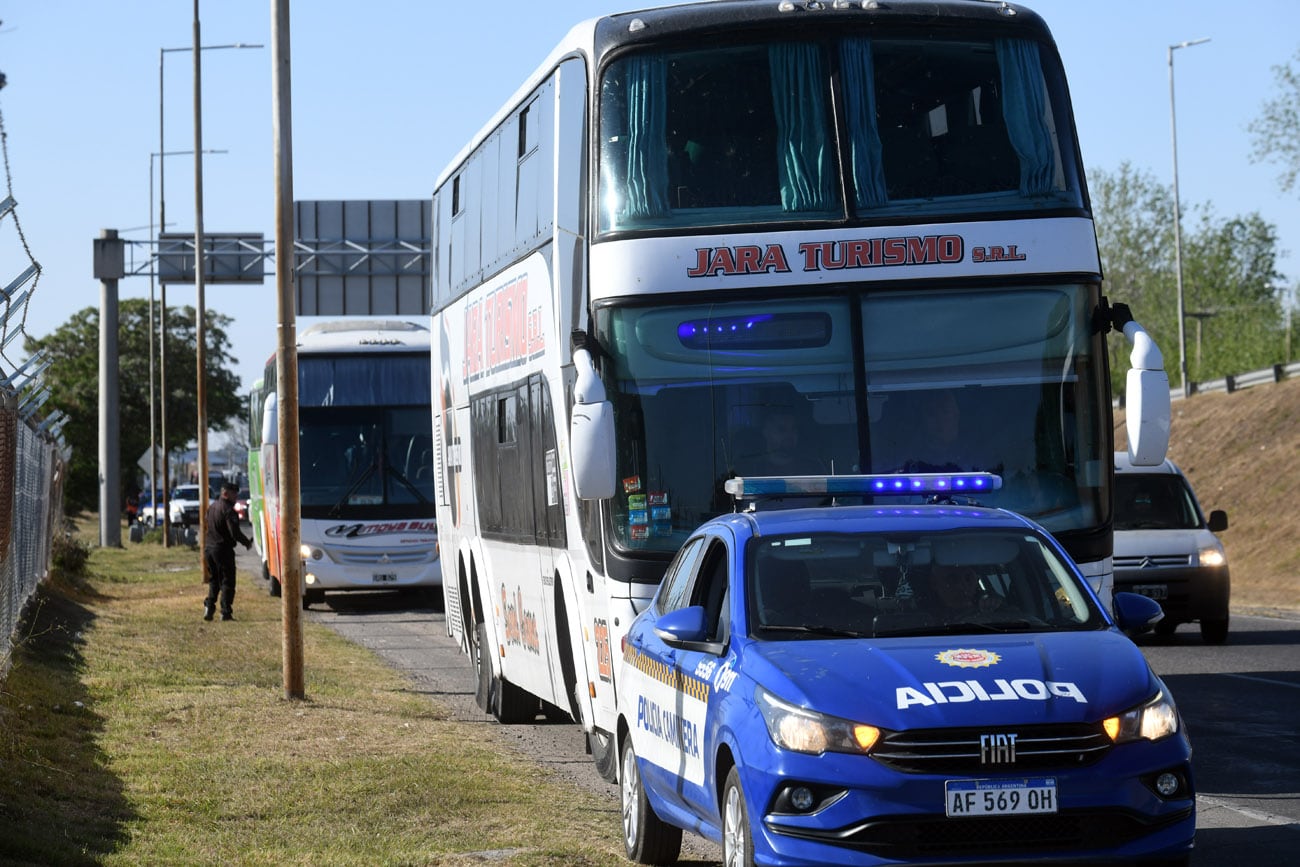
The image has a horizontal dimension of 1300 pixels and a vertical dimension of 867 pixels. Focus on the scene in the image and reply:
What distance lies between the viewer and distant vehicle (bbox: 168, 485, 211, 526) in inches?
3364

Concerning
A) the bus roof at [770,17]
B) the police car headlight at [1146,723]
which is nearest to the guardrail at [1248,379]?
the bus roof at [770,17]

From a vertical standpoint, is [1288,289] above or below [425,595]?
above

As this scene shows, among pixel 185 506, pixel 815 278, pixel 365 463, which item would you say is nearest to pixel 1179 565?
pixel 815 278

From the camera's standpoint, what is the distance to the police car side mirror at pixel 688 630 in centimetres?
823

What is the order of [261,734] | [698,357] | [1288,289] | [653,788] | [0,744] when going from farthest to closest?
[1288,289] → [261,734] → [0,744] → [698,357] → [653,788]

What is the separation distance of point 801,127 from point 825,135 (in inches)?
5.5

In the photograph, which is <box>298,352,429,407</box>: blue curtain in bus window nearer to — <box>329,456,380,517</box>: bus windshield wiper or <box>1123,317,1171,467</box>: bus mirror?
<box>329,456,380,517</box>: bus windshield wiper

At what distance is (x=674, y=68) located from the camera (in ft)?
37.4

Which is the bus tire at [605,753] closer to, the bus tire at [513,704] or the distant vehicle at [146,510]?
the bus tire at [513,704]

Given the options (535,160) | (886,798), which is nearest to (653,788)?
(886,798)

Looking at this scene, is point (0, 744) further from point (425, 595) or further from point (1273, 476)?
point (1273, 476)

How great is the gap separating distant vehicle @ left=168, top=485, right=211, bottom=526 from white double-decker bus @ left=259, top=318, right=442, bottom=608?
5451 cm

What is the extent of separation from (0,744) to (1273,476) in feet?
124

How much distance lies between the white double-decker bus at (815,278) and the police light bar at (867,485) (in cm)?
110
